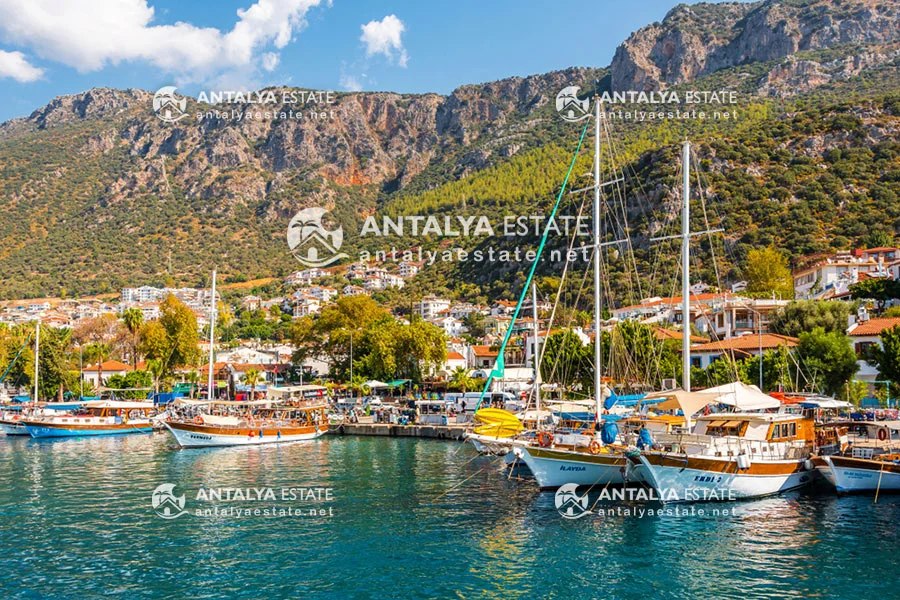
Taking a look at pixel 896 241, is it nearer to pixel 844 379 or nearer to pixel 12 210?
pixel 844 379

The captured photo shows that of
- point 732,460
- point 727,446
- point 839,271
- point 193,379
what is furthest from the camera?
point 193,379

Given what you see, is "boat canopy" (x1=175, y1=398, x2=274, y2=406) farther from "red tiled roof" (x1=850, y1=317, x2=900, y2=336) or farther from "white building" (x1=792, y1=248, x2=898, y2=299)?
"white building" (x1=792, y1=248, x2=898, y2=299)

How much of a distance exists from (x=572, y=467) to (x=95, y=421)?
46.7 m

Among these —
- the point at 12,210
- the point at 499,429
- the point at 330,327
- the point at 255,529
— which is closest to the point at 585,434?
the point at 499,429

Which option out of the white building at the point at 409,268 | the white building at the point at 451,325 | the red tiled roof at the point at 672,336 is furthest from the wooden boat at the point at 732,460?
the white building at the point at 409,268

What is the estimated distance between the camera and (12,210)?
643 ft

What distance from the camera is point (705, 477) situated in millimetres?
25703

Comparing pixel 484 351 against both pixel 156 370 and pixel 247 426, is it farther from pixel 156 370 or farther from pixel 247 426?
pixel 247 426

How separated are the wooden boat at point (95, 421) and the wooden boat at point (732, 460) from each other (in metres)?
48.4

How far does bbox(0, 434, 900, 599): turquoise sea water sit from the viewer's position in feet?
58.0

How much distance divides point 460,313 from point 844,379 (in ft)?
307

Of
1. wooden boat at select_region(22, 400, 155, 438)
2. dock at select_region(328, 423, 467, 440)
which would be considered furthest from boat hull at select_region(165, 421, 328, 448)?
wooden boat at select_region(22, 400, 155, 438)

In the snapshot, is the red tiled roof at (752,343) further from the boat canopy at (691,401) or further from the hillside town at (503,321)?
the boat canopy at (691,401)

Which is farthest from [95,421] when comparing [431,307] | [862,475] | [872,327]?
[431,307]
